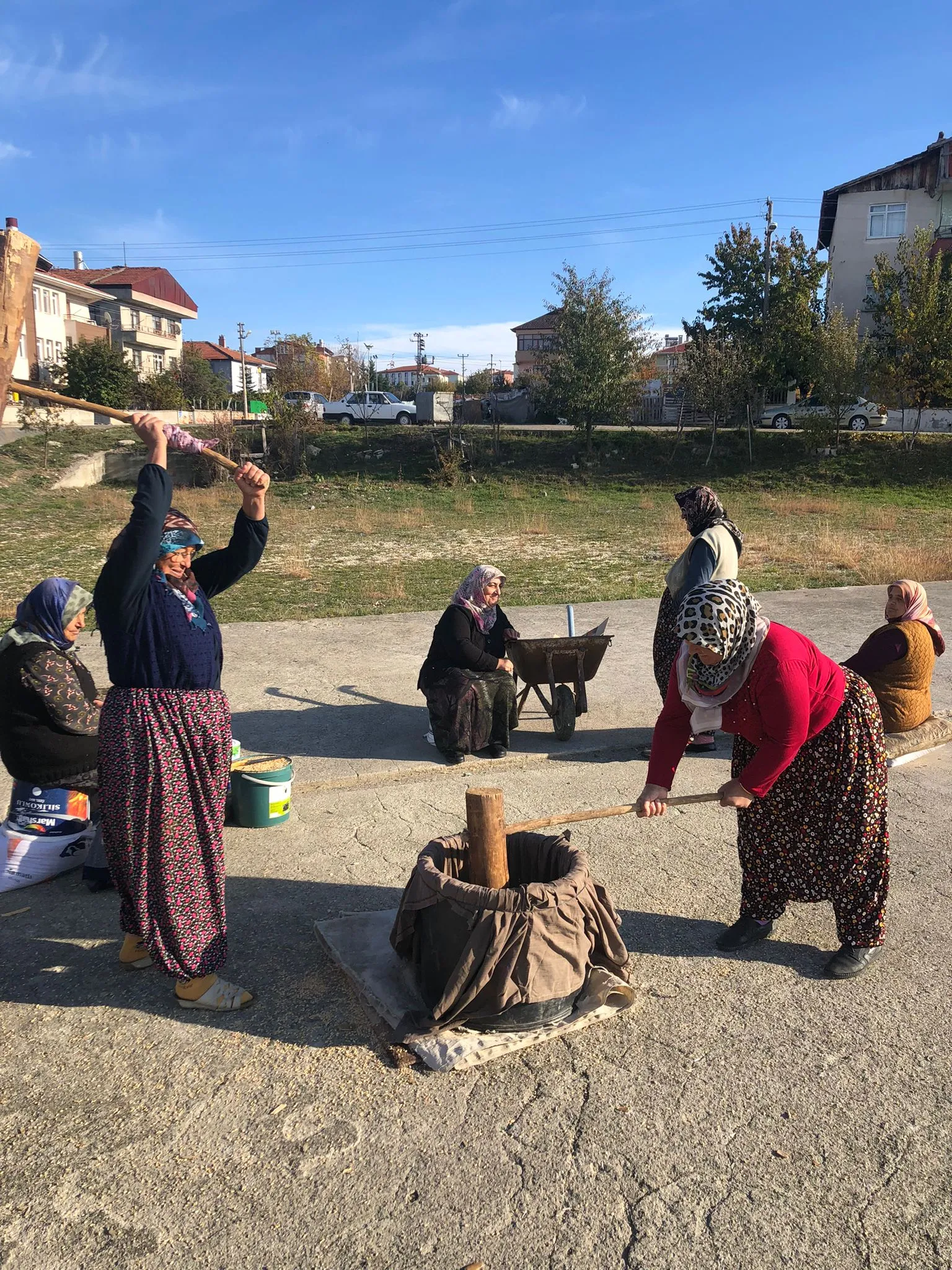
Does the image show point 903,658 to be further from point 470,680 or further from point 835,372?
point 835,372

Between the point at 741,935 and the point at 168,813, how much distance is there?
2.29 meters

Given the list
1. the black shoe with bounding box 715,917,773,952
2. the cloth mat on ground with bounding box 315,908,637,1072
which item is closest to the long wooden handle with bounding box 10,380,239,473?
the cloth mat on ground with bounding box 315,908,637,1072

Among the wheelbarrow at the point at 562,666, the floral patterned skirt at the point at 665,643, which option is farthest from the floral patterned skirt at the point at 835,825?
the wheelbarrow at the point at 562,666

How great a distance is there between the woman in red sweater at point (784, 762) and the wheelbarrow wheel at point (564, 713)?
2597mm

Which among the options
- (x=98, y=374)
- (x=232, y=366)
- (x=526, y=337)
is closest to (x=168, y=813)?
(x=98, y=374)

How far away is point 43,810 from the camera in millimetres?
4316

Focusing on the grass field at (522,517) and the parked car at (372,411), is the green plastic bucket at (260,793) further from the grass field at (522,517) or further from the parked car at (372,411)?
the parked car at (372,411)

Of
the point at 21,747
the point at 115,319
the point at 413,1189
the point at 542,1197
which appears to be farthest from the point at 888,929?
the point at 115,319

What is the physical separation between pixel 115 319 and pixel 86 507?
1346 inches

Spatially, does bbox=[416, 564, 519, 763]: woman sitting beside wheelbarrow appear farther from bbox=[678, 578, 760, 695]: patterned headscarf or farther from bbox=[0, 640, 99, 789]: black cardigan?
bbox=[678, 578, 760, 695]: patterned headscarf

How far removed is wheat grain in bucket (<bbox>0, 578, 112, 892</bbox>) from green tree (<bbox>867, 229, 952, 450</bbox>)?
1089 inches

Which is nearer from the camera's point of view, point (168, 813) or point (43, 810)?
point (168, 813)

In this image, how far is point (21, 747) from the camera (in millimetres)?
4258

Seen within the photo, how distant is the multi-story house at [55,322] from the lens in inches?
1650
